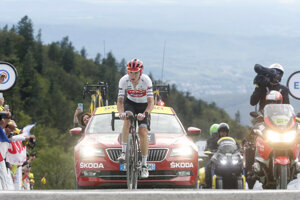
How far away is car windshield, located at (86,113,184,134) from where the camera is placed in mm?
12461

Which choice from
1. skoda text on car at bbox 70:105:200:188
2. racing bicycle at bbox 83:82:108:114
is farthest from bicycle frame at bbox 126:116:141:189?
racing bicycle at bbox 83:82:108:114

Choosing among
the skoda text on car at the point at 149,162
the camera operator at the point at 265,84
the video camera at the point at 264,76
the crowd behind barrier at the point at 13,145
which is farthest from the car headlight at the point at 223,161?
the crowd behind barrier at the point at 13,145

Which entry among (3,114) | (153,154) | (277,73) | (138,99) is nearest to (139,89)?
(138,99)

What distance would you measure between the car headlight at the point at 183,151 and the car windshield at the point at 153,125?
961mm

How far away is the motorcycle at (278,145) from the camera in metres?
10.2

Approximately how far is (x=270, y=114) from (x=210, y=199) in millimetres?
4519

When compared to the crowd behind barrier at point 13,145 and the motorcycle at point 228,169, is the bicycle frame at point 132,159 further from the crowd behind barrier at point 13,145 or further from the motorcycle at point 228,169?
the crowd behind barrier at point 13,145

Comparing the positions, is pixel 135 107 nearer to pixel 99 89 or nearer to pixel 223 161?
pixel 223 161

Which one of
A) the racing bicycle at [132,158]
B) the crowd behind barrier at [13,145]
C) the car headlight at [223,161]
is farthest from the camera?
the crowd behind barrier at [13,145]

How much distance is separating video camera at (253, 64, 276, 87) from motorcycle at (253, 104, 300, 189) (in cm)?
105

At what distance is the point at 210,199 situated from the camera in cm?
630

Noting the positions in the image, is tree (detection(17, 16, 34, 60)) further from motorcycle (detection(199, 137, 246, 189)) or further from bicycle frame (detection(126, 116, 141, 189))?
motorcycle (detection(199, 137, 246, 189))

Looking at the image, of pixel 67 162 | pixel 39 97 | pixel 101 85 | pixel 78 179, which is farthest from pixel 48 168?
pixel 78 179

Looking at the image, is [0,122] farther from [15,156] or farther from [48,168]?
[48,168]
